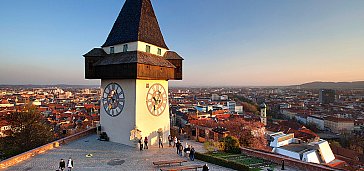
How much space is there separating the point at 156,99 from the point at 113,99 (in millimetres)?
3228

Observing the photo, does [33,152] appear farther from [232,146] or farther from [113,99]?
[232,146]

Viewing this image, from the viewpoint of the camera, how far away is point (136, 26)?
57.0ft

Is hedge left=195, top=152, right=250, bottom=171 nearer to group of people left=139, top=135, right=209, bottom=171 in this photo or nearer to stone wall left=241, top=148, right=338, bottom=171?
group of people left=139, top=135, right=209, bottom=171

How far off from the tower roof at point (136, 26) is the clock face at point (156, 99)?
3509 millimetres

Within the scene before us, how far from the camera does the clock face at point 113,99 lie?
16.9m

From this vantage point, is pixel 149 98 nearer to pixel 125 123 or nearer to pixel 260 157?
pixel 125 123

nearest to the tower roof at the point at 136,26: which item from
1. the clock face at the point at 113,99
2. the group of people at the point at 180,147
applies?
the clock face at the point at 113,99

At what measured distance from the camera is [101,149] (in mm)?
14992

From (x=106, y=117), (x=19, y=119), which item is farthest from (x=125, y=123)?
(x=19, y=119)

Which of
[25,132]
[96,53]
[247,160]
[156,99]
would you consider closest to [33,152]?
[96,53]

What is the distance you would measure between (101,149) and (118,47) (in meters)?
7.64

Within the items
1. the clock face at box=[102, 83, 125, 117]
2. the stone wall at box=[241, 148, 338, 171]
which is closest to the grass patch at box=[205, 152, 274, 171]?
the stone wall at box=[241, 148, 338, 171]

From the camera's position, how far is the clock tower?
635 inches

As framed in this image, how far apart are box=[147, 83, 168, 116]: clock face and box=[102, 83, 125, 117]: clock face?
1956mm
